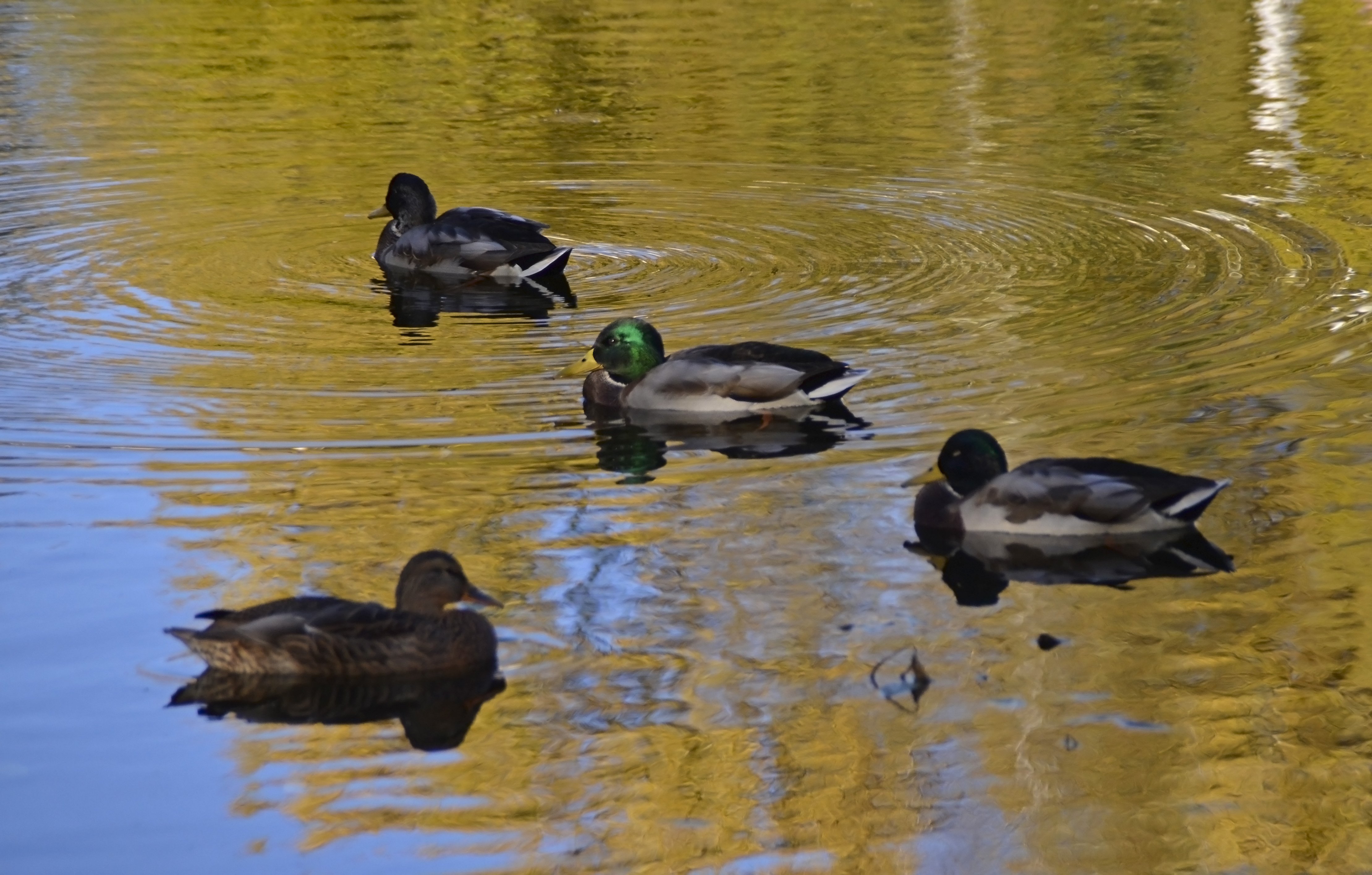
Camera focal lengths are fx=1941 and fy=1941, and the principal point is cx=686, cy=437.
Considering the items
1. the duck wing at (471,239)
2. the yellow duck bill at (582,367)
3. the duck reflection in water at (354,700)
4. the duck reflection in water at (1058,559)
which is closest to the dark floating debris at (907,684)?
the duck reflection in water at (1058,559)

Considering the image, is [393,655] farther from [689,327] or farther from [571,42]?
[571,42]

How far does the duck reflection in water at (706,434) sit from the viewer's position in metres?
9.32

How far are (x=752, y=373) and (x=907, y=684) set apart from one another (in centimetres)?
346

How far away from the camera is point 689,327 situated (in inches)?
452

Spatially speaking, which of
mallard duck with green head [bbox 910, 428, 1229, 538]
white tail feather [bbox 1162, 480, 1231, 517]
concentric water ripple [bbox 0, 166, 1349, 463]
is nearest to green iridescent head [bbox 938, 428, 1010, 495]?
mallard duck with green head [bbox 910, 428, 1229, 538]

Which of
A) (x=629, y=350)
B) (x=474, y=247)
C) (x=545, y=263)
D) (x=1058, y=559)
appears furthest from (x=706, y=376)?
(x=474, y=247)

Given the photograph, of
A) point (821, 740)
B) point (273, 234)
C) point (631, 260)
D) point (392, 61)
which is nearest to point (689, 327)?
point (631, 260)

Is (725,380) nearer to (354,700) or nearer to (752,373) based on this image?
(752,373)

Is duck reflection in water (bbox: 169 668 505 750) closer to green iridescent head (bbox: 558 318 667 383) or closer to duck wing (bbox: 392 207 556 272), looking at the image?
green iridescent head (bbox: 558 318 667 383)

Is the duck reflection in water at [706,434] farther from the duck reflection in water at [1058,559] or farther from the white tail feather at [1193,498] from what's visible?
the white tail feather at [1193,498]

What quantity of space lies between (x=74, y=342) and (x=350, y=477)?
3.19 metres

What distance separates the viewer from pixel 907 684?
Result: 6.53 metres

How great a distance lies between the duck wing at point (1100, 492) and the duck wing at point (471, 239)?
6.00 m

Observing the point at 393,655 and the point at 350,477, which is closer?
the point at 393,655
